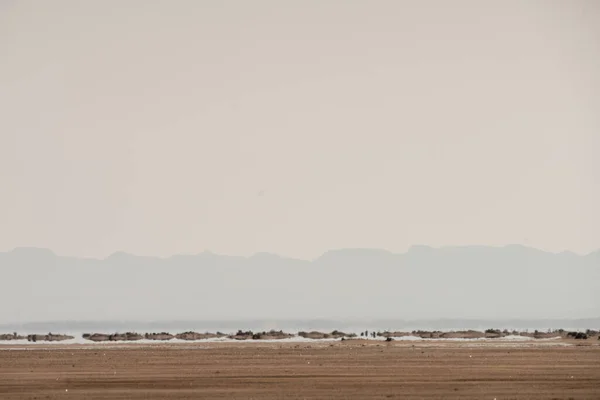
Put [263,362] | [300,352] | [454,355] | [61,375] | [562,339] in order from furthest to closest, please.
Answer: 1. [562,339]
2. [300,352]
3. [454,355]
4. [263,362]
5. [61,375]

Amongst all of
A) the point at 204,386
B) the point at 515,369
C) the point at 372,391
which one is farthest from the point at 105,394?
the point at 515,369

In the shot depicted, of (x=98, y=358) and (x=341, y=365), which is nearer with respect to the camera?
(x=341, y=365)

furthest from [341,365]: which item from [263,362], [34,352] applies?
[34,352]

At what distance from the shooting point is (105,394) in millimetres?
61781

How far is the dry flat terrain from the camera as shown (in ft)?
201

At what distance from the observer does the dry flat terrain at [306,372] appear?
201 feet

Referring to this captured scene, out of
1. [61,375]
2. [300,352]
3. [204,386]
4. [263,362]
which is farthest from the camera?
[300,352]

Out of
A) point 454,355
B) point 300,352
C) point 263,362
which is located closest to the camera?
point 263,362

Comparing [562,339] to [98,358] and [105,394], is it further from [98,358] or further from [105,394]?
[105,394]

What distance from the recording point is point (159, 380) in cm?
6844

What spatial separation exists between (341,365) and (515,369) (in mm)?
13485

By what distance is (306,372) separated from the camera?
7288 cm

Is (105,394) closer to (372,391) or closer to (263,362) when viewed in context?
(372,391)

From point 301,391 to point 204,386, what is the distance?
730 cm
